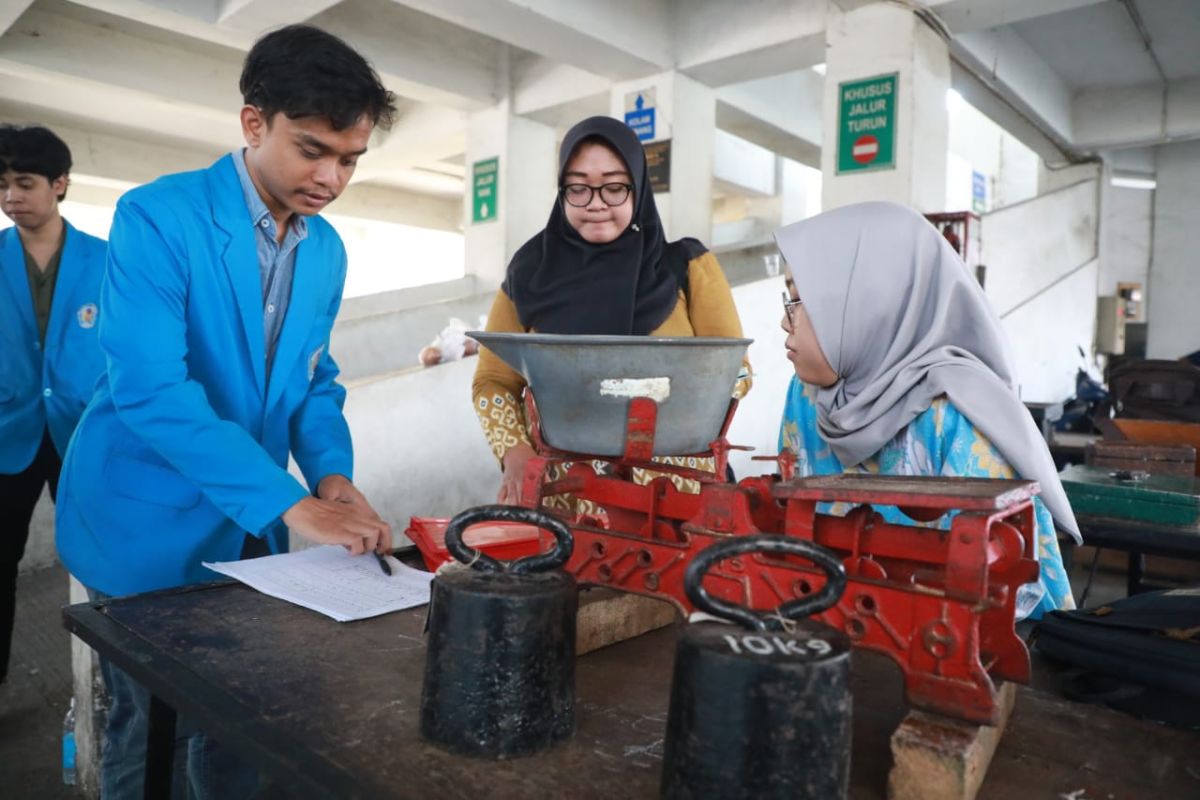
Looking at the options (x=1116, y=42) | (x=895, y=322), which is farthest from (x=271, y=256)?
(x=1116, y=42)

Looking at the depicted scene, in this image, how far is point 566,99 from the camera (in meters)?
6.11

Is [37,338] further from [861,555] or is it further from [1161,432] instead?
[1161,432]

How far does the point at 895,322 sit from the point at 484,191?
566 cm

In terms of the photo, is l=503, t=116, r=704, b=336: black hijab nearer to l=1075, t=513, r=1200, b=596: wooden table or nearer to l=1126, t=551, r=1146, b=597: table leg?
l=1075, t=513, r=1200, b=596: wooden table

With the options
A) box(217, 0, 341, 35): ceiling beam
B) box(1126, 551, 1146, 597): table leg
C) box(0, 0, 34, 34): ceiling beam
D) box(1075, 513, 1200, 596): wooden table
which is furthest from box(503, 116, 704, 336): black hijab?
box(0, 0, 34, 34): ceiling beam

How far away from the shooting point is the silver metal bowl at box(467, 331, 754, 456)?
96 centimetres

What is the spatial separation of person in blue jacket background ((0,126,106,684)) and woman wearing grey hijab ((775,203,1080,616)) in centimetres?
232

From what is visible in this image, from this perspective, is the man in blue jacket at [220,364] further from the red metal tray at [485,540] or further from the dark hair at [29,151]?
the dark hair at [29,151]

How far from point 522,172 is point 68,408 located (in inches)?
180

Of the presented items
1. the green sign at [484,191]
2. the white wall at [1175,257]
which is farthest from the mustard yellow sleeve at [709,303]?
the white wall at [1175,257]

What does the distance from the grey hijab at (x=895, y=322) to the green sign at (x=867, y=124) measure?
322 centimetres

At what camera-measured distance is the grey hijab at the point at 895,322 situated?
53.9 inches

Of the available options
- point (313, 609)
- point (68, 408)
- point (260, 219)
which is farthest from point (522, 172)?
point (313, 609)

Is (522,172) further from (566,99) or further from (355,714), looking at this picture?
(355,714)
